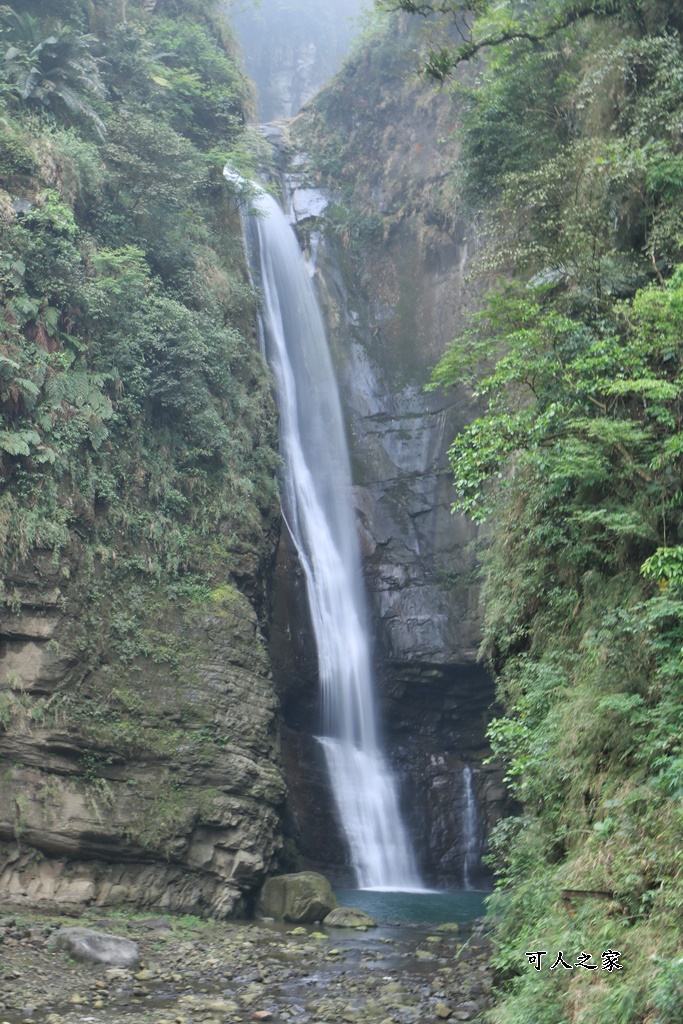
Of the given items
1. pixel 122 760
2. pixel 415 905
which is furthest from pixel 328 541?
pixel 122 760

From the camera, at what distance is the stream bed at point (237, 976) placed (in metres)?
8.41

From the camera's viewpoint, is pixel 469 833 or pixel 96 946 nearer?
pixel 96 946

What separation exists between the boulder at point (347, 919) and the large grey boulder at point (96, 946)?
385cm

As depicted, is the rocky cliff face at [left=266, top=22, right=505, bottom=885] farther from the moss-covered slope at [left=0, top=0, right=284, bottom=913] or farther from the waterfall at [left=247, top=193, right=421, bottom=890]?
the moss-covered slope at [left=0, top=0, right=284, bottom=913]

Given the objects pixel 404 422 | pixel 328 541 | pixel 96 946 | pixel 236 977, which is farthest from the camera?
pixel 404 422

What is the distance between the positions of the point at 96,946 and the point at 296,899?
14.0 feet

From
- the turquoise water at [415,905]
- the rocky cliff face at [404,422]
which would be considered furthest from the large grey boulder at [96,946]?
the rocky cliff face at [404,422]

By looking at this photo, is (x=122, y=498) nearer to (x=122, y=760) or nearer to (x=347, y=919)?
(x=122, y=760)

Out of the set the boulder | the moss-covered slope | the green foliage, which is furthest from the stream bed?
the green foliage

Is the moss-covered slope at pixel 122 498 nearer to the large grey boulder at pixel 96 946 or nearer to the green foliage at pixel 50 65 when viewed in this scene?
the green foliage at pixel 50 65

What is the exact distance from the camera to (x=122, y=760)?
13.4 metres

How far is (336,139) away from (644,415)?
24.8m

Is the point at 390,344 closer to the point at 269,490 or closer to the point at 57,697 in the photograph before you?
the point at 269,490

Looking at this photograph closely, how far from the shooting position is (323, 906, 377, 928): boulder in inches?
524
